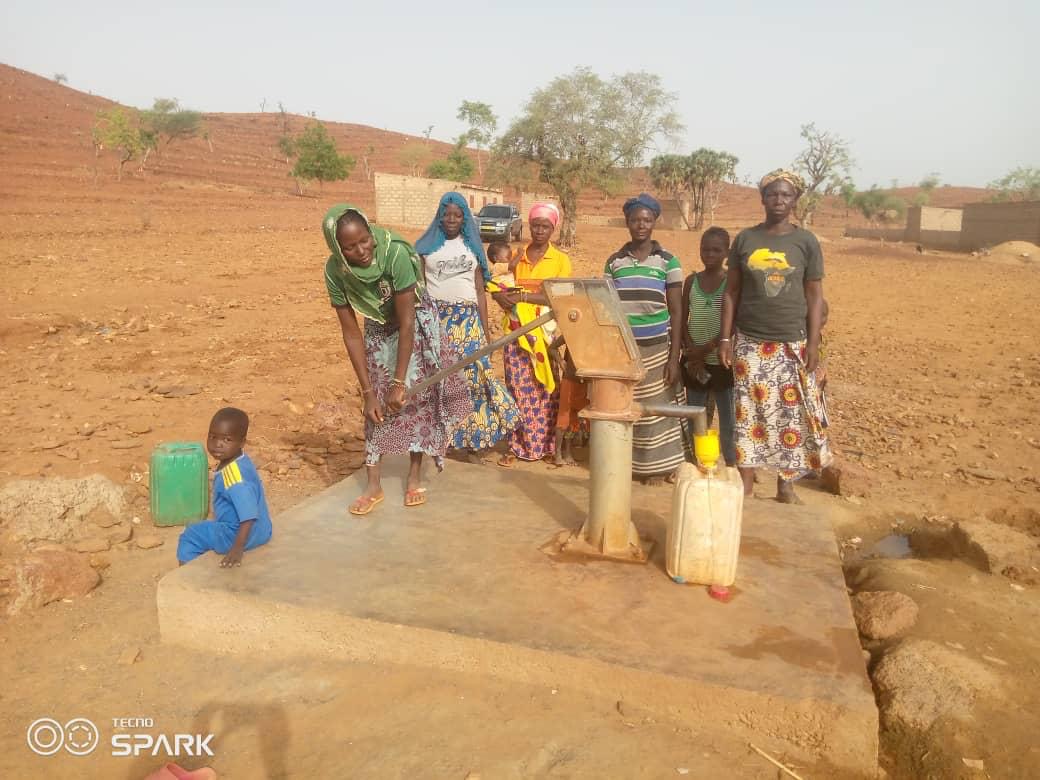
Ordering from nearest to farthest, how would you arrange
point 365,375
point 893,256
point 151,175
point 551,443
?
point 365,375
point 551,443
point 893,256
point 151,175

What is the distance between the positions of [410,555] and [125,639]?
1012 millimetres

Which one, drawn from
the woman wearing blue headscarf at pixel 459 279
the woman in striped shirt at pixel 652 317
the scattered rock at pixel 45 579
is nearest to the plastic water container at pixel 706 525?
the woman in striped shirt at pixel 652 317

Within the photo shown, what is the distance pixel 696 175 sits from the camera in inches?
1777

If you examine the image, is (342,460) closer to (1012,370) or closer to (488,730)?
(488,730)

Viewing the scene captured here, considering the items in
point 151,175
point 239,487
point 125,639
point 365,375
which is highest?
point 151,175

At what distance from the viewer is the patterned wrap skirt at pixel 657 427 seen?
3621 millimetres

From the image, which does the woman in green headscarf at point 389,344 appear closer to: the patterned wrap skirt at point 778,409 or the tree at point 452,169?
the patterned wrap skirt at point 778,409

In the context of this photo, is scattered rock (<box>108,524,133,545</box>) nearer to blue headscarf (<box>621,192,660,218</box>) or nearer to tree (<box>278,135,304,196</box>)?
blue headscarf (<box>621,192,660,218</box>)

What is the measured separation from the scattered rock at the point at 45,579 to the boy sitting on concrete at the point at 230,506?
23.4 inches

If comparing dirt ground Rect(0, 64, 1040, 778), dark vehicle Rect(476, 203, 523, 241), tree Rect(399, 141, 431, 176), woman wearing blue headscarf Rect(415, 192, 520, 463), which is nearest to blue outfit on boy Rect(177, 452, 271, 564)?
dirt ground Rect(0, 64, 1040, 778)

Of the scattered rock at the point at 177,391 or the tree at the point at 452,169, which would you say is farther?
the tree at the point at 452,169

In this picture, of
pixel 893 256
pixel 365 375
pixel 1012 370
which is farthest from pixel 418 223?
pixel 365 375

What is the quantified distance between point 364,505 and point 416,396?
1.60 feet

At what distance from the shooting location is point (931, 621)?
8.21 feet
